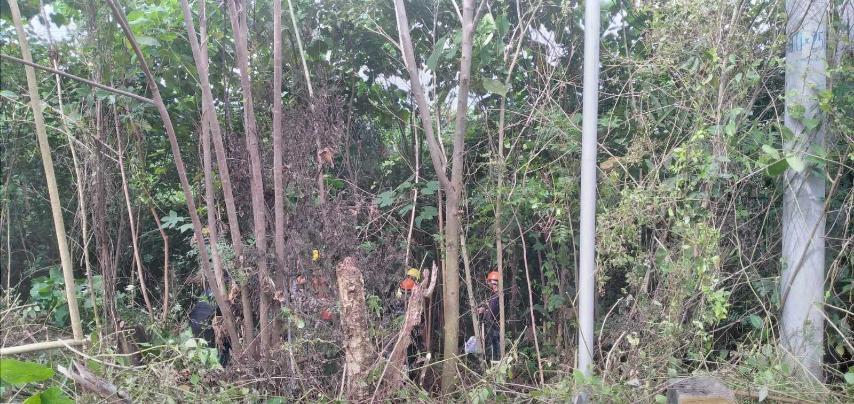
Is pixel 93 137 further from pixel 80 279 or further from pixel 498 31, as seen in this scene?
pixel 498 31

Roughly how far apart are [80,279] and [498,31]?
11.0ft

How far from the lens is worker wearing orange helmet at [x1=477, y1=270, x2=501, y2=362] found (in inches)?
173

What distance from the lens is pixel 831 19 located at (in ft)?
12.3

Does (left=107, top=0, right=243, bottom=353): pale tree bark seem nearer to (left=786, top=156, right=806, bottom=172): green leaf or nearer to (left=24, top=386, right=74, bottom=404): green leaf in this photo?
(left=24, top=386, right=74, bottom=404): green leaf

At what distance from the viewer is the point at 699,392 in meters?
2.95

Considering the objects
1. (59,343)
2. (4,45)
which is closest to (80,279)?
(4,45)

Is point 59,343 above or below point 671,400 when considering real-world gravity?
above

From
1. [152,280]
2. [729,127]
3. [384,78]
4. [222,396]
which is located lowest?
[222,396]

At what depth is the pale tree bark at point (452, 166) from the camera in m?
3.82

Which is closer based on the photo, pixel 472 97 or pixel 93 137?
pixel 93 137

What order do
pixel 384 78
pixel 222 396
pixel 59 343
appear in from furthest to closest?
pixel 384 78 < pixel 222 396 < pixel 59 343

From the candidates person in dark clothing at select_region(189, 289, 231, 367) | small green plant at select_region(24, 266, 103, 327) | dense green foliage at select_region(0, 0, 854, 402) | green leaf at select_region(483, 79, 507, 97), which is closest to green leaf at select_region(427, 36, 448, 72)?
dense green foliage at select_region(0, 0, 854, 402)

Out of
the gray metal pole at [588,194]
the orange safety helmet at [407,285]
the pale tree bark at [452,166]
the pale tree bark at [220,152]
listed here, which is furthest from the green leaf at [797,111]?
the pale tree bark at [220,152]

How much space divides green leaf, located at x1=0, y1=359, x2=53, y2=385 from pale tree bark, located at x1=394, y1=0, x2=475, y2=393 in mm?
2168
